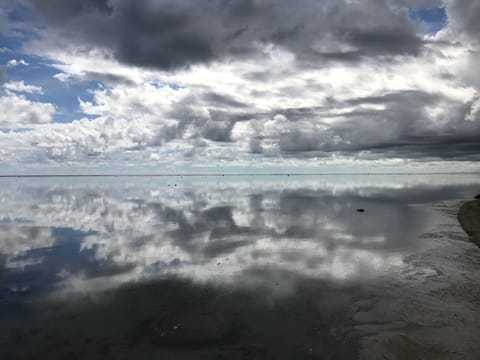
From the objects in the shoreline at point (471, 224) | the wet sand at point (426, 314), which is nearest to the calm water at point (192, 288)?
the wet sand at point (426, 314)

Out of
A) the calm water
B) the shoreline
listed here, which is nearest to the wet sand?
the calm water

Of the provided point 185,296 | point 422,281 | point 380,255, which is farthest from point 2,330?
point 380,255

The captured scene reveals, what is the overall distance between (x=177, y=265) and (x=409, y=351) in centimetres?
1803

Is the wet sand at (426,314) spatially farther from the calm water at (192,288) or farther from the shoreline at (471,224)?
the shoreline at (471,224)

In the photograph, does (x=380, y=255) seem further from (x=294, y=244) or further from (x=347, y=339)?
(x=347, y=339)

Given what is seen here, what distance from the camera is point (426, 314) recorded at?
18156 millimetres

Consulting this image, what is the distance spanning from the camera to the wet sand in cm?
1477

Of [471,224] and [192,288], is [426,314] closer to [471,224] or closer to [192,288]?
[192,288]

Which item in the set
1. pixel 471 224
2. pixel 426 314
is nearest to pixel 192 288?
pixel 426 314

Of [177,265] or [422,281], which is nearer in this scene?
[422,281]

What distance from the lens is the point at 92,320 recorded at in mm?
17562

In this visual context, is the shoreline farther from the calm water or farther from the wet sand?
the wet sand

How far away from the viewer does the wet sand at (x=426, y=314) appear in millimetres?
14766

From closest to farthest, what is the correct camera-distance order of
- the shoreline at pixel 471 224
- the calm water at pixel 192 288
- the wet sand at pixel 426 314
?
the wet sand at pixel 426 314
the calm water at pixel 192 288
the shoreline at pixel 471 224
